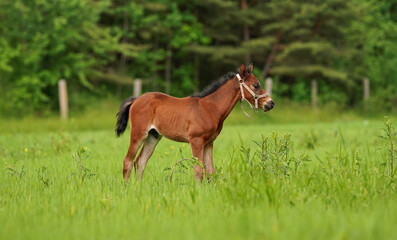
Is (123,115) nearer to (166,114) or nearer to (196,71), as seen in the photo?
(166,114)

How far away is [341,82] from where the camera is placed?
3041 cm

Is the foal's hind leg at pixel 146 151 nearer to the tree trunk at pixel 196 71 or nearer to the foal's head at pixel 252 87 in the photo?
the foal's head at pixel 252 87

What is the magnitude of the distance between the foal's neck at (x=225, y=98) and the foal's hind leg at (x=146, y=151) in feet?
3.02

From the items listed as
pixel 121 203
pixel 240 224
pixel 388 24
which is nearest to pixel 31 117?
pixel 121 203

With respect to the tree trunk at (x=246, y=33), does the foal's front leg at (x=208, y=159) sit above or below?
below

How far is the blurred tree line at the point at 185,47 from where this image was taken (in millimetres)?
21109

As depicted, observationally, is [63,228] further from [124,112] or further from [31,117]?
[31,117]

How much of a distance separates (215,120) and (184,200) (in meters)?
1.60

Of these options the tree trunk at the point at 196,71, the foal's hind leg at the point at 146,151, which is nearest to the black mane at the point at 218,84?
the foal's hind leg at the point at 146,151

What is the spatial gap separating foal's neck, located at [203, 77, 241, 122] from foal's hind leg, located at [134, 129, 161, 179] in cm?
92

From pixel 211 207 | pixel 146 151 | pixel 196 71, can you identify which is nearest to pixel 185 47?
pixel 196 71

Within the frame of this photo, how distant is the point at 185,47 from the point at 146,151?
23.5 meters

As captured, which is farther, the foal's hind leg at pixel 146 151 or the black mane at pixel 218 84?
the foal's hind leg at pixel 146 151

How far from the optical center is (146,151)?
6.20 metres
